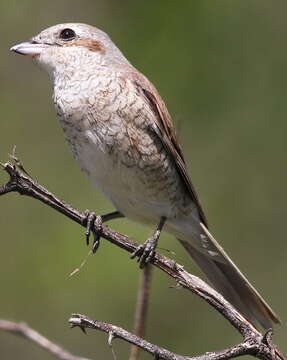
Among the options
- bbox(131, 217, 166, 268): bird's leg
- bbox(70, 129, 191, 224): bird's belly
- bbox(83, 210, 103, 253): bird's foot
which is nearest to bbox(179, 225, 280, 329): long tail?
bbox(70, 129, 191, 224): bird's belly

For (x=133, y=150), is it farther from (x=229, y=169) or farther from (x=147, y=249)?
(x=229, y=169)

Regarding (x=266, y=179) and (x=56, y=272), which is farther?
(x=266, y=179)

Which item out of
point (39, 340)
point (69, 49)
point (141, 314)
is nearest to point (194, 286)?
point (141, 314)

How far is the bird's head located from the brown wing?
0.25 meters

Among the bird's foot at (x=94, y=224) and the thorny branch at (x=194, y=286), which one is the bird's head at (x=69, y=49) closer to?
the bird's foot at (x=94, y=224)

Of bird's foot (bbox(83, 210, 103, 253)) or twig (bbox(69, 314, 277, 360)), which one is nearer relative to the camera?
twig (bbox(69, 314, 277, 360))

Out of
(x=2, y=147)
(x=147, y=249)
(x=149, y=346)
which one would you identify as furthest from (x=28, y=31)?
(x=149, y=346)

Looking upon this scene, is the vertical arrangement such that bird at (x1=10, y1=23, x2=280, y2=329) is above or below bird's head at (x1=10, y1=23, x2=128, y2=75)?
below

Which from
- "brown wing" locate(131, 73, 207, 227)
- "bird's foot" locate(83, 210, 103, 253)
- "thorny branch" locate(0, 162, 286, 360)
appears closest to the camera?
"thorny branch" locate(0, 162, 286, 360)

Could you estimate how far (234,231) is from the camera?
5664 mm

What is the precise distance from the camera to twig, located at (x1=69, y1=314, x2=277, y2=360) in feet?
8.76

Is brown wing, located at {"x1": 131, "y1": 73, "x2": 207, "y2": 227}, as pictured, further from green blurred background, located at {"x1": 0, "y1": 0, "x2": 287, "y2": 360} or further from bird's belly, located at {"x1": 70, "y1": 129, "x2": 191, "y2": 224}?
green blurred background, located at {"x1": 0, "y1": 0, "x2": 287, "y2": 360}

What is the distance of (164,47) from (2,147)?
51.7 inches

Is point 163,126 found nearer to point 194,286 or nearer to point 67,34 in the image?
point 67,34
